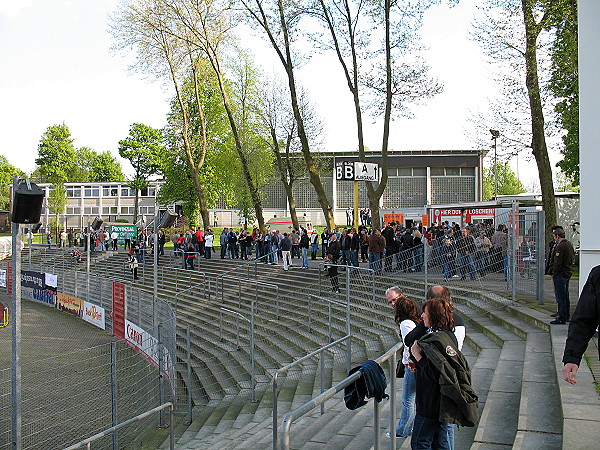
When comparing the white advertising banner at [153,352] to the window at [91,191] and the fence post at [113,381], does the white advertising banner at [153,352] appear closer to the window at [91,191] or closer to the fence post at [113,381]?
the fence post at [113,381]

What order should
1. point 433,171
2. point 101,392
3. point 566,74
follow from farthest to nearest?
point 433,171 → point 566,74 → point 101,392

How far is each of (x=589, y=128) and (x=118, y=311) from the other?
1437 centimetres

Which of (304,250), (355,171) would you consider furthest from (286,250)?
(355,171)

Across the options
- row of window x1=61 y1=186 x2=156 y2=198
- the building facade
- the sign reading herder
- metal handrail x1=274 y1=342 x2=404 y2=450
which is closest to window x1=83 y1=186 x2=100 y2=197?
row of window x1=61 y1=186 x2=156 y2=198

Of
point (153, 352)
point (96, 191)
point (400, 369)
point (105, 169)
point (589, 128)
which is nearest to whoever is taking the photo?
point (400, 369)

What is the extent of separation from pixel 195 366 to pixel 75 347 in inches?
223

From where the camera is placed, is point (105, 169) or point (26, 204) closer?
point (26, 204)

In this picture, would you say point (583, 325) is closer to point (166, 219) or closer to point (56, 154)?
point (166, 219)

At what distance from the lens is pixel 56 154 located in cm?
6612

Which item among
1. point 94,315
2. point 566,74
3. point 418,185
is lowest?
point 94,315

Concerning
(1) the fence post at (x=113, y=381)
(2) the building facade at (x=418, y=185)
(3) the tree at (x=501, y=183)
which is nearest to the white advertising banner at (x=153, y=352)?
(1) the fence post at (x=113, y=381)

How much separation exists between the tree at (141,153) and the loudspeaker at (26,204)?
60.1 meters

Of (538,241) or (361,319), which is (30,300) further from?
(538,241)

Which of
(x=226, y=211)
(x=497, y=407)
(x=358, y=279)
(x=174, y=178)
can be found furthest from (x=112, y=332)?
(x=226, y=211)
